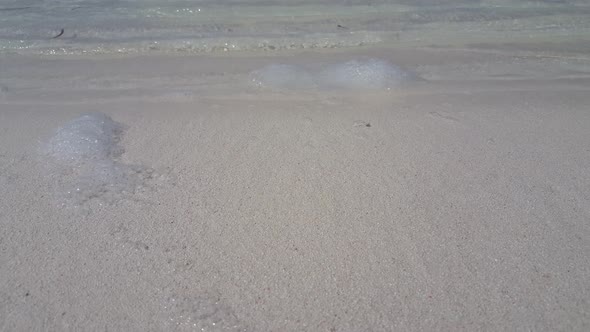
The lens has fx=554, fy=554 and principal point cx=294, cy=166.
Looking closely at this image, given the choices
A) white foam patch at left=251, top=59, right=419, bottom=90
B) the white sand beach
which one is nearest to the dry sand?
the white sand beach

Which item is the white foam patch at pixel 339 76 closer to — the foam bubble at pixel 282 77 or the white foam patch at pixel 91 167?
the foam bubble at pixel 282 77

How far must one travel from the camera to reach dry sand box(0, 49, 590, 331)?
63.6 inches

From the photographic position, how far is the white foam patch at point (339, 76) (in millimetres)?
3098

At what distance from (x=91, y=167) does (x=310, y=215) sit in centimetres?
94

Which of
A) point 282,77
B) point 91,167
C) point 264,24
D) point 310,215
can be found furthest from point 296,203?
point 264,24

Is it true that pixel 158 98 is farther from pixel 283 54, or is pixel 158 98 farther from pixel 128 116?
pixel 283 54

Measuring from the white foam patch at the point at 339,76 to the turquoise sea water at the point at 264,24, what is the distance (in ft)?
1.89

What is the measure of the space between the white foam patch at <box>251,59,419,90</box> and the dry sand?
0.47 ft

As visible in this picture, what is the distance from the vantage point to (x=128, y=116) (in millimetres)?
2742

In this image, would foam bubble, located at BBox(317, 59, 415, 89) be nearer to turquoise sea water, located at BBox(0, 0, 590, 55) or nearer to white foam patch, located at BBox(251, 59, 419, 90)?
white foam patch, located at BBox(251, 59, 419, 90)

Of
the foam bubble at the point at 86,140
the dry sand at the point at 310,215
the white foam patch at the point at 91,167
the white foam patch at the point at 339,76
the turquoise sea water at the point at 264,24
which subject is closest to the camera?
the dry sand at the point at 310,215

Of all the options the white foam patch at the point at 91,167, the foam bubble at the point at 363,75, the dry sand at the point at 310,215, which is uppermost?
the foam bubble at the point at 363,75

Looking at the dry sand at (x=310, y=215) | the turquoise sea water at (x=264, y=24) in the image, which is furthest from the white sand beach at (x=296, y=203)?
the turquoise sea water at (x=264, y=24)

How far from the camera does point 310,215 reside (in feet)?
6.54
